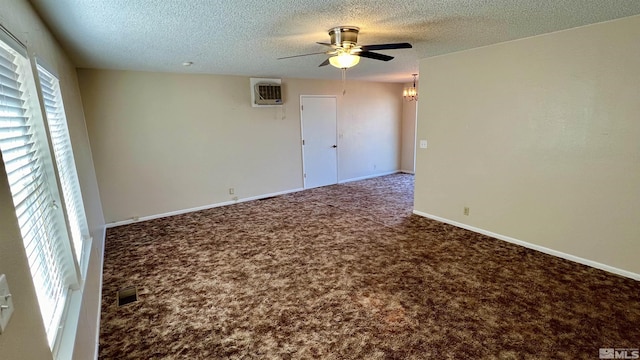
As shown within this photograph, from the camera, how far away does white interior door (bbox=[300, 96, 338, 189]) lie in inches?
Answer: 252

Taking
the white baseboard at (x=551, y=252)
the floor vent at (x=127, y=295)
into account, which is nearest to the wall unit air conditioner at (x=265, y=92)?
the white baseboard at (x=551, y=252)

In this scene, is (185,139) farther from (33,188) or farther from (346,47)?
(33,188)

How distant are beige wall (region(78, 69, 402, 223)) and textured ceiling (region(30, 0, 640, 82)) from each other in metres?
0.87

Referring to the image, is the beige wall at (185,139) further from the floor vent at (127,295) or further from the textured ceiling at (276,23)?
the floor vent at (127,295)

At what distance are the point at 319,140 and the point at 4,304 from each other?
6.04 metres

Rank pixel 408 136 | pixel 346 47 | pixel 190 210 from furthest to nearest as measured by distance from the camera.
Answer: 1. pixel 408 136
2. pixel 190 210
3. pixel 346 47

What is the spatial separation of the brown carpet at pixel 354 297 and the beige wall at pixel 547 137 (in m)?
0.35

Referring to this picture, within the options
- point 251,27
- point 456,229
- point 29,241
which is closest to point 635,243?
point 456,229

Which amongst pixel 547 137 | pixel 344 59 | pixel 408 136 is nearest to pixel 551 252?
pixel 547 137

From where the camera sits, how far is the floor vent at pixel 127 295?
2.73 m

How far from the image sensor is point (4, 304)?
2.57 feet

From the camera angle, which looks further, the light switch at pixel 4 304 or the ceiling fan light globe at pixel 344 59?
the ceiling fan light globe at pixel 344 59

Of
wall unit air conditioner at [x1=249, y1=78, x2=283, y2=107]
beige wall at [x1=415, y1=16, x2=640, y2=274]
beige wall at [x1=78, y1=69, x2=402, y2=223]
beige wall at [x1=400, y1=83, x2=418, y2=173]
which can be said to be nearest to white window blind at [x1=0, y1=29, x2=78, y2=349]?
beige wall at [x1=78, y1=69, x2=402, y2=223]

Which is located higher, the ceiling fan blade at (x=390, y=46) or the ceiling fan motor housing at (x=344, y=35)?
the ceiling fan motor housing at (x=344, y=35)
